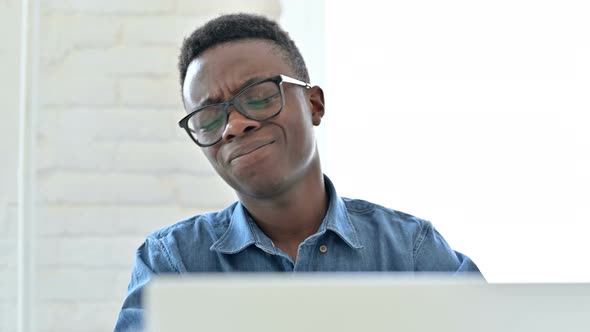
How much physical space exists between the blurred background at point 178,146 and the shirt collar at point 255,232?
43 cm

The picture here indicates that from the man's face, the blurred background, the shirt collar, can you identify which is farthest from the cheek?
the blurred background

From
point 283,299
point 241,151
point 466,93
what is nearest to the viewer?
point 283,299

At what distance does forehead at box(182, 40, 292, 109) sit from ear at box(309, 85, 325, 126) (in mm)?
69

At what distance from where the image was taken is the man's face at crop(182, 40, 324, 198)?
1.18 meters

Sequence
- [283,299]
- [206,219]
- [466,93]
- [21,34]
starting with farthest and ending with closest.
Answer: [466,93] < [21,34] < [206,219] < [283,299]

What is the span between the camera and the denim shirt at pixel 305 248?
125cm

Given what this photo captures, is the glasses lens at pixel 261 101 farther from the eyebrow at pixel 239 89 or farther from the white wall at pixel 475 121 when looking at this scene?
the white wall at pixel 475 121

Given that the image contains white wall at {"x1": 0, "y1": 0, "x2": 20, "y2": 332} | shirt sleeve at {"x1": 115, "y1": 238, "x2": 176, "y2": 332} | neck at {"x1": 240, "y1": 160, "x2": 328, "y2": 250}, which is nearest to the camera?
shirt sleeve at {"x1": 115, "y1": 238, "x2": 176, "y2": 332}

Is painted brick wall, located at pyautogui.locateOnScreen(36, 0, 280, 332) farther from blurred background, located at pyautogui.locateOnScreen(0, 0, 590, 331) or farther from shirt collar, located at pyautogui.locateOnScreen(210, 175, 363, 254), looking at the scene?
shirt collar, located at pyautogui.locateOnScreen(210, 175, 363, 254)

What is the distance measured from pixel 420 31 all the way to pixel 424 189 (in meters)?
0.39

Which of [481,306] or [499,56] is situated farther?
[499,56]

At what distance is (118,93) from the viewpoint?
1738mm

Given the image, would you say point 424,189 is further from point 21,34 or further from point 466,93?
point 21,34

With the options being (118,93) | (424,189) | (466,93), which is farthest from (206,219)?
(466,93)
